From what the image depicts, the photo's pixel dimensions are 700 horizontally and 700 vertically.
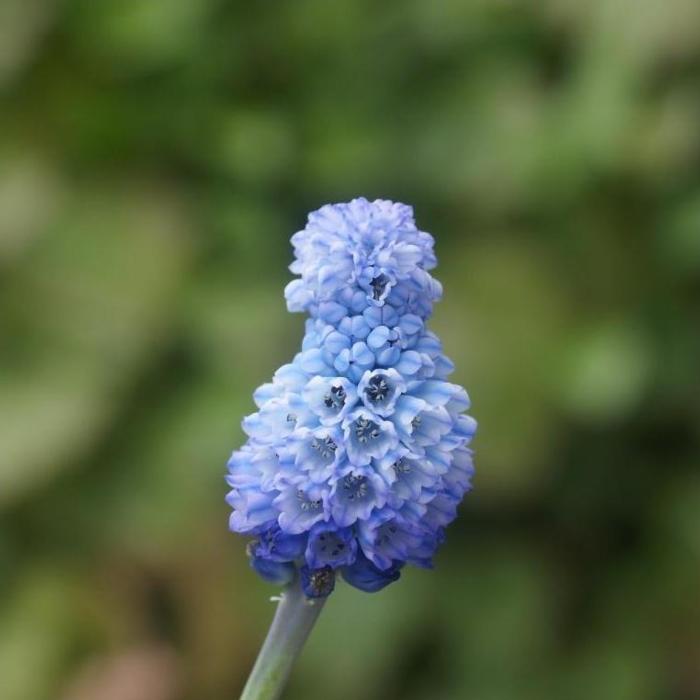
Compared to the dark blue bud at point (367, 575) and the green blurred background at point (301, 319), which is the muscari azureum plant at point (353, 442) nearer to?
the dark blue bud at point (367, 575)

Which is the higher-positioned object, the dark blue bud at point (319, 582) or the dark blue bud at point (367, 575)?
the dark blue bud at point (367, 575)

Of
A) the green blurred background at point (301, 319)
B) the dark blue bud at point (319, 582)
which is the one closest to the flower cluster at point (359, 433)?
the dark blue bud at point (319, 582)

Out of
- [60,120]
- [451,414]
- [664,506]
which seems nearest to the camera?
[451,414]

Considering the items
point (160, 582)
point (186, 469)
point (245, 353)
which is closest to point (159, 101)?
point (245, 353)

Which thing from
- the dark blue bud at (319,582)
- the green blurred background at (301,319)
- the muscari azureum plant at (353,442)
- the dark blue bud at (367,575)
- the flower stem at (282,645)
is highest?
the green blurred background at (301,319)

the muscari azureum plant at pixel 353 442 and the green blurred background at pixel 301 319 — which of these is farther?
the green blurred background at pixel 301 319

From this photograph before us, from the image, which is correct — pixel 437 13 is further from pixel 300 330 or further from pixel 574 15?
pixel 300 330

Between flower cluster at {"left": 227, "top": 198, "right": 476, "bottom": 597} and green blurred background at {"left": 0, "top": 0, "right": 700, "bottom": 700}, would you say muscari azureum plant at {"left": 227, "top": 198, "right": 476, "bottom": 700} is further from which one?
green blurred background at {"left": 0, "top": 0, "right": 700, "bottom": 700}
